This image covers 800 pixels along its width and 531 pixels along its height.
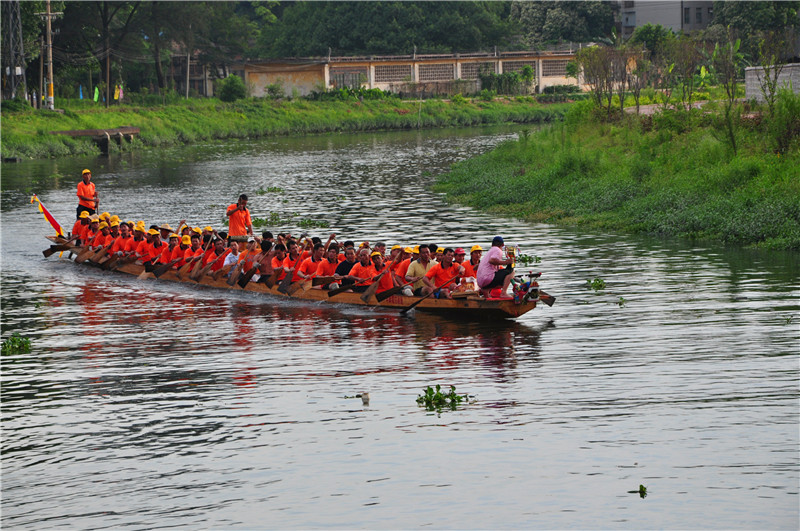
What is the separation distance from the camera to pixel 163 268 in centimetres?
2652

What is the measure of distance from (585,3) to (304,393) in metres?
Answer: 95.1

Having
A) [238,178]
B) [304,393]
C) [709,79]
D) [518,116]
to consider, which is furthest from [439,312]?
[518,116]

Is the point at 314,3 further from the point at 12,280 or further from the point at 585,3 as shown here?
the point at 12,280

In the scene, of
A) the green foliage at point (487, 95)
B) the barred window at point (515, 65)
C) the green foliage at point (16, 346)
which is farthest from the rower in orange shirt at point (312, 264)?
the barred window at point (515, 65)

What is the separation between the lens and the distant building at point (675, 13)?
98250 mm

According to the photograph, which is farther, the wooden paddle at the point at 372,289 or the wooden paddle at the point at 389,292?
the wooden paddle at the point at 372,289

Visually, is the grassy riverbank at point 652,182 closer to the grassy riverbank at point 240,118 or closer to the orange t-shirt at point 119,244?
the orange t-shirt at point 119,244

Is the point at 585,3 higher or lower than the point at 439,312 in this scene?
higher

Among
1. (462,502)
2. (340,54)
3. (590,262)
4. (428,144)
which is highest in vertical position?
(340,54)

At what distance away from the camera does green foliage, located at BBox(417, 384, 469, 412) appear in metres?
14.8

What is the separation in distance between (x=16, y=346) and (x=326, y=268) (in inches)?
257

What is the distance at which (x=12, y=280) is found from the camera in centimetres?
2778

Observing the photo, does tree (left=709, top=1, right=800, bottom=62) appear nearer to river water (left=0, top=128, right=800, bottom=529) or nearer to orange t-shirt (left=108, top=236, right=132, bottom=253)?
river water (left=0, top=128, right=800, bottom=529)

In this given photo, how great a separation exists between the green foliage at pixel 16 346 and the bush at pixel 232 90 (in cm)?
6964
